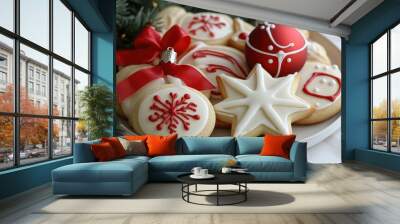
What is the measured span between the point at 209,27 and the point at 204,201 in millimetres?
5135

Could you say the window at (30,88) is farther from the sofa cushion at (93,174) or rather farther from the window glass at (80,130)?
the window glass at (80,130)

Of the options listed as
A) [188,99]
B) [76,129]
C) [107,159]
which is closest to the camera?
[107,159]

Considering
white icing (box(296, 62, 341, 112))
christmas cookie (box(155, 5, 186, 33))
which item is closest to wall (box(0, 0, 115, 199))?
christmas cookie (box(155, 5, 186, 33))

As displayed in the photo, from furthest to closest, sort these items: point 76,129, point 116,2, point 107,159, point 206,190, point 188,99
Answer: point 116,2 < point 188,99 < point 76,129 < point 107,159 < point 206,190

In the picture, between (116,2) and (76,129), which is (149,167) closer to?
(76,129)

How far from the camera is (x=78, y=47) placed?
679 cm

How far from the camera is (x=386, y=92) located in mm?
7328

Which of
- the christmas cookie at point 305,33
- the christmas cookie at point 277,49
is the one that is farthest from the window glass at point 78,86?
the christmas cookie at point 305,33

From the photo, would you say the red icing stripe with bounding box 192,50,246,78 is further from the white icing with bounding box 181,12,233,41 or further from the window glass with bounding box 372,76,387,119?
the window glass with bounding box 372,76,387,119

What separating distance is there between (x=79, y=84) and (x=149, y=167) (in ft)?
8.01

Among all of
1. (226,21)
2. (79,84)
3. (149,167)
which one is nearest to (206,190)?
(149,167)

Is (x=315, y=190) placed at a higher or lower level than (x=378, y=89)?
lower

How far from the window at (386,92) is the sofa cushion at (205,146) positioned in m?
3.11

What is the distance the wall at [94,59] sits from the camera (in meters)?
4.46
